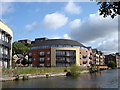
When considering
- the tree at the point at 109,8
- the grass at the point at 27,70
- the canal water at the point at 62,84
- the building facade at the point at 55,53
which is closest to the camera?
the tree at the point at 109,8

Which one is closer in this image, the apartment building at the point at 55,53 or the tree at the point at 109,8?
the tree at the point at 109,8

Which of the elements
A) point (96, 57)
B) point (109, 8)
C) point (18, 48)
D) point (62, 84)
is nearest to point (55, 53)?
point (18, 48)

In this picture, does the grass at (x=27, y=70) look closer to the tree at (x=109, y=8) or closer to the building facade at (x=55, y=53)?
the building facade at (x=55, y=53)

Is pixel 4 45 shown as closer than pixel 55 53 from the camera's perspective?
Yes

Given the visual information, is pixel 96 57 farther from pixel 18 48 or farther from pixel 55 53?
pixel 55 53

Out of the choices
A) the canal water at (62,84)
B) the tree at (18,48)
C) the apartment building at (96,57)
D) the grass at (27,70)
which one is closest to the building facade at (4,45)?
the grass at (27,70)

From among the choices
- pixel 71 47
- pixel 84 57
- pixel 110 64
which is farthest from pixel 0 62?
pixel 110 64

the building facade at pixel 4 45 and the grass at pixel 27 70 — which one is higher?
the building facade at pixel 4 45

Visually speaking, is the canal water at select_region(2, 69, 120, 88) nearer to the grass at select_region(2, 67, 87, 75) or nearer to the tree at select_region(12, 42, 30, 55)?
the grass at select_region(2, 67, 87, 75)

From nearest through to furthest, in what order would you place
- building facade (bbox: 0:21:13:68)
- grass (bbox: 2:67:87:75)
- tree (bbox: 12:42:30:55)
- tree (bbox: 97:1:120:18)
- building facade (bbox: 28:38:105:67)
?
tree (bbox: 97:1:120:18), grass (bbox: 2:67:87:75), building facade (bbox: 0:21:13:68), building facade (bbox: 28:38:105:67), tree (bbox: 12:42:30:55)

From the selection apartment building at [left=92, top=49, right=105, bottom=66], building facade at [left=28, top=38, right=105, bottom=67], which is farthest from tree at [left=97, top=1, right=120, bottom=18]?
apartment building at [left=92, top=49, right=105, bottom=66]

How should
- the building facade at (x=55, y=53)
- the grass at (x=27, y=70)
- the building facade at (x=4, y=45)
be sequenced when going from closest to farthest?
the grass at (x=27, y=70) → the building facade at (x=4, y=45) → the building facade at (x=55, y=53)

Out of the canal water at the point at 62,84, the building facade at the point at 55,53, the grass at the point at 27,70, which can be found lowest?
the canal water at the point at 62,84

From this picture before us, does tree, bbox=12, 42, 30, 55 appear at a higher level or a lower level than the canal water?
higher
